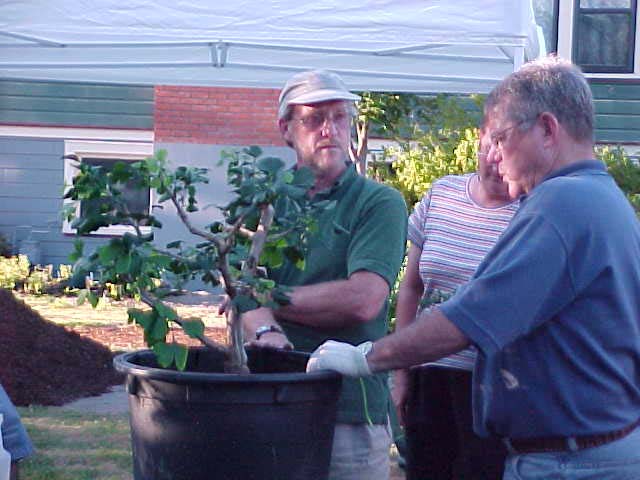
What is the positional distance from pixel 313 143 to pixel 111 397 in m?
5.10

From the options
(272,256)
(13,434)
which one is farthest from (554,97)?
(13,434)

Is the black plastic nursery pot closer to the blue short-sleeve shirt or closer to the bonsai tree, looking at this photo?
the bonsai tree

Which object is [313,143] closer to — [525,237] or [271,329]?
[271,329]

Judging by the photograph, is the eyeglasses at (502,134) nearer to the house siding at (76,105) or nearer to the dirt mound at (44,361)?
the dirt mound at (44,361)

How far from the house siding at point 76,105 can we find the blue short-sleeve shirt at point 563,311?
11.6 meters

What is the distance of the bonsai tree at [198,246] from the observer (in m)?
2.28

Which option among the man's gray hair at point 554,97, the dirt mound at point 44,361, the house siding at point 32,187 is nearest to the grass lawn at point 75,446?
the dirt mound at point 44,361

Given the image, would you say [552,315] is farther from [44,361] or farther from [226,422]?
[44,361]

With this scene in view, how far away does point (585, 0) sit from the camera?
41.9ft

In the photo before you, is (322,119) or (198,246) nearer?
(198,246)

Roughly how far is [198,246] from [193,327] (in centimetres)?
22

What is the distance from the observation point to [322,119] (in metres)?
3.06

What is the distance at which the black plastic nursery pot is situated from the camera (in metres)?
2.17

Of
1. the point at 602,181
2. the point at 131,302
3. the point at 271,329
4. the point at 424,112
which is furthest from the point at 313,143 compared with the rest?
the point at 131,302
